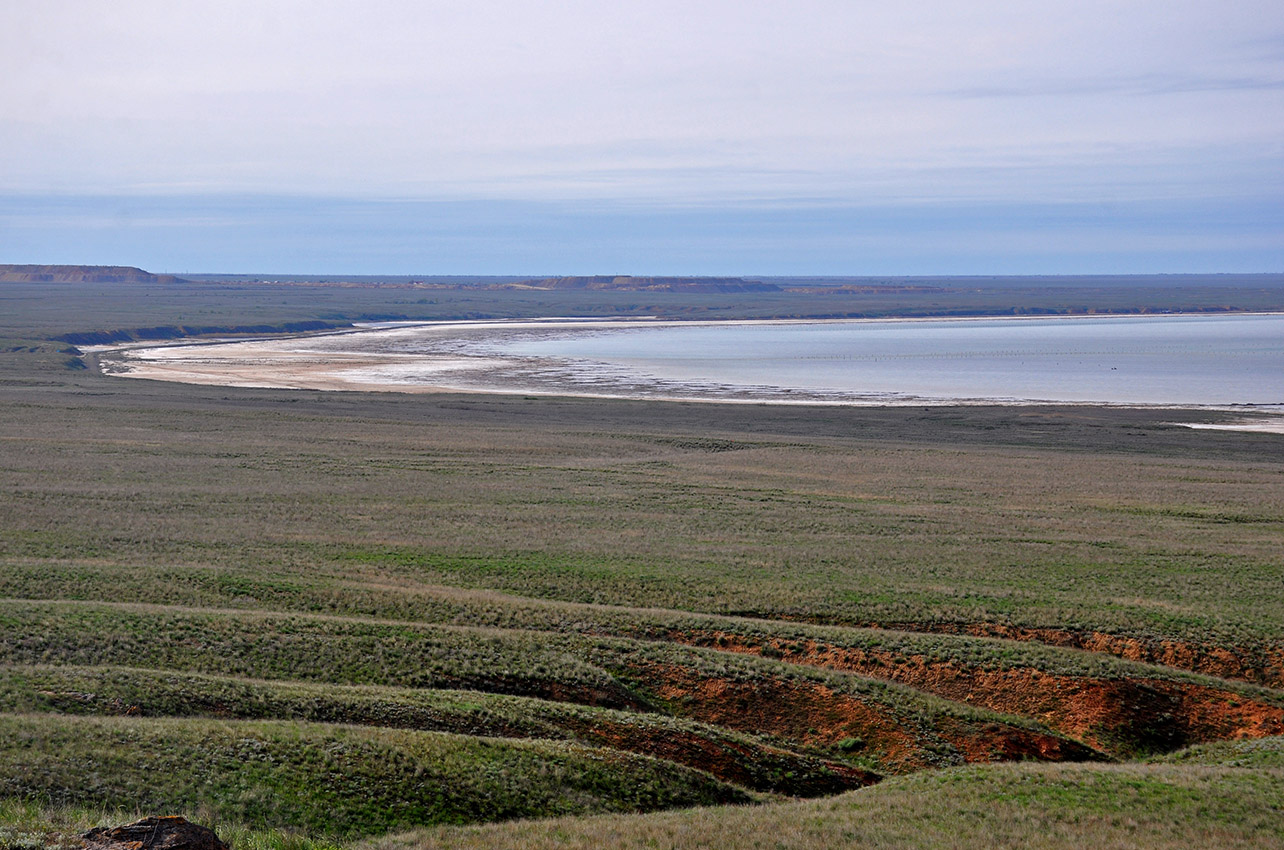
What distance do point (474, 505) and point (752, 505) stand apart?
10148mm

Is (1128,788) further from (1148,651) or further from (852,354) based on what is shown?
(852,354)

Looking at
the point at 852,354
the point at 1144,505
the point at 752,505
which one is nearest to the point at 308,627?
the point at 752,505

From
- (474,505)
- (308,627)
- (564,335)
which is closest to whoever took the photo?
(308,627)

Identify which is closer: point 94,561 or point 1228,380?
point 94,561

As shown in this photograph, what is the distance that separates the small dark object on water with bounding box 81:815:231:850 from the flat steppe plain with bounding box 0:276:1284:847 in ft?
2.64

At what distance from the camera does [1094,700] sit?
65.2ft

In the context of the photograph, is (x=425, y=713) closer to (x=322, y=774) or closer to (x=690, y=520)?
(x=322, y=774)

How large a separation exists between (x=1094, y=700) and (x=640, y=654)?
8.54m

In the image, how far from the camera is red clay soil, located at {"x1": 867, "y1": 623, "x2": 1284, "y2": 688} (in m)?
21.5

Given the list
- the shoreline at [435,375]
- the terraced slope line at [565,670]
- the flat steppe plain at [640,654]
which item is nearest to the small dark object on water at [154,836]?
the flat steppe plain at [640,654]

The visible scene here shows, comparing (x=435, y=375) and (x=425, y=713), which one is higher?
(x=435, y=375)

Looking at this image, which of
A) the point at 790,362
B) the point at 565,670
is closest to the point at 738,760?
the point at 565,670

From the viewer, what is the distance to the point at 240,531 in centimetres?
3234

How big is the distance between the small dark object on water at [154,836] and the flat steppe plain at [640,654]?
0.81m
